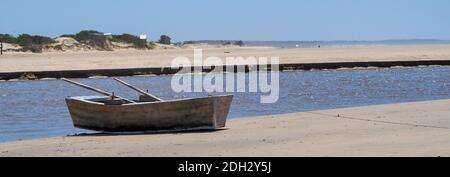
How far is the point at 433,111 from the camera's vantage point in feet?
43.6

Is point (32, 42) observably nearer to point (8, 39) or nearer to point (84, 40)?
point (8, 39)

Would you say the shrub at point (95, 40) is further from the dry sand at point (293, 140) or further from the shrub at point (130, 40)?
the dry sand at point (293, 140)

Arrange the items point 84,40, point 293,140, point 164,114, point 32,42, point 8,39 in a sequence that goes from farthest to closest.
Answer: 1. point 84,40
2. point 8,39
3. point 32,42
4. point 164,114
5. point 293,140

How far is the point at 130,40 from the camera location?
68.8 metres

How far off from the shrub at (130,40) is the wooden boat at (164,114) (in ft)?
178

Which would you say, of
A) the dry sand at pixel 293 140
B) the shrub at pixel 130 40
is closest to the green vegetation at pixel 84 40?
the shrub at pixel 130 40

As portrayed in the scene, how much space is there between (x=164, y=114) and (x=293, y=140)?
2733 mm

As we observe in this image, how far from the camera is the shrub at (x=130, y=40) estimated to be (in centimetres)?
6689

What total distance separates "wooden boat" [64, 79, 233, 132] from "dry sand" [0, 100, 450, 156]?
36cm

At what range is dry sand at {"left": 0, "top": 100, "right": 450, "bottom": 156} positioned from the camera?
871 cm

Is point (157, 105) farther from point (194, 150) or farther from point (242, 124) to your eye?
point (194, 150)

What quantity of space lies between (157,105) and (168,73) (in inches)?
788

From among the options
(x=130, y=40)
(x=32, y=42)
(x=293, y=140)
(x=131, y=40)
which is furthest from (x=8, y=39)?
(x=293, y=140)
